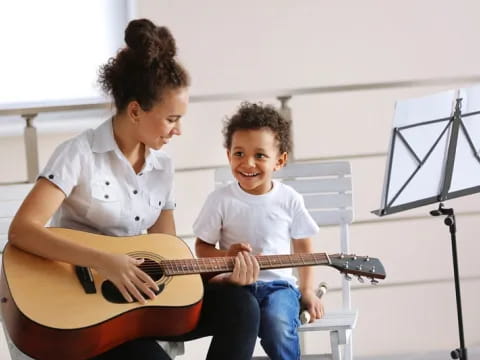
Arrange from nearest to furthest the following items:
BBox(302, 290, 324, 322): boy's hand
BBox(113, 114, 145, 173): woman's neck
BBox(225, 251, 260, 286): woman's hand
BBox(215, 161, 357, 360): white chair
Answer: BBox(225, 251, 260, 286): woman's hand, BBox(113, 114, 145, 173): woman's neck, BBox(302, 290, 324, 322): boy's hand, BBox(215, 161, 357, 360): white chair

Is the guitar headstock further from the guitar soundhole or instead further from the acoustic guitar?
the guitar soundhole

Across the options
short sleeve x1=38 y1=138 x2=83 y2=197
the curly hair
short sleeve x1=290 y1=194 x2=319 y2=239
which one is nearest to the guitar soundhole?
short sleeve x1=38 y1=138 x2=83 y2=197

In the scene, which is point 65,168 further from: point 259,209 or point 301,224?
point 301,224

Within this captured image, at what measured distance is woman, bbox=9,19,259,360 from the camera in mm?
1978

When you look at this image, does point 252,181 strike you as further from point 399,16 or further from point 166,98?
point 399,16

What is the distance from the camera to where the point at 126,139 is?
218 cm

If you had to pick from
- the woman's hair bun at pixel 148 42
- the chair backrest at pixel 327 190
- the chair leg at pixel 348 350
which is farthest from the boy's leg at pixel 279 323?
the woman's hair bun at pixel 148 42

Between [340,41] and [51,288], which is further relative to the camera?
[340,41]

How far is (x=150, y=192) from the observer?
222 centimetres

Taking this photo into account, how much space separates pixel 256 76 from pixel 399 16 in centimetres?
61

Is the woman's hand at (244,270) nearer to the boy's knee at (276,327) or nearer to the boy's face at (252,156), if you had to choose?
the boy's knee at (276,327)

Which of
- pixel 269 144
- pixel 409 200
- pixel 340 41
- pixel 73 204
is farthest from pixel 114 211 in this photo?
pixel 340 41

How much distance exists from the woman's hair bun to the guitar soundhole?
442 mm

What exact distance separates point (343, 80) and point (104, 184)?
5.99 feet
